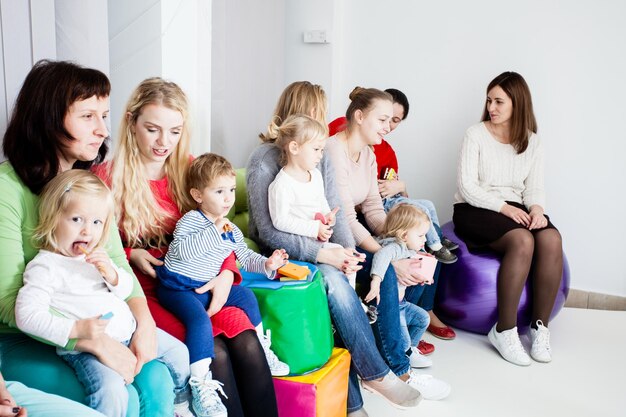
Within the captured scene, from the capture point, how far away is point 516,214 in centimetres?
331

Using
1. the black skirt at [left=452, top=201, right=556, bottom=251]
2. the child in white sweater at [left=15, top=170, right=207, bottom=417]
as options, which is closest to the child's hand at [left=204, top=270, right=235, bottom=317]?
the child in white sweater at [left=15, top=170, right=207, bottom=417]

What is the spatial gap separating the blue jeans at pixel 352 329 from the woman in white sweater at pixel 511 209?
101 centimetres

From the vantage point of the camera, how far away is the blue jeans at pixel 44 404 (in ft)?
4.32

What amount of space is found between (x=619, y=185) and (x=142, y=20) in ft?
9.69

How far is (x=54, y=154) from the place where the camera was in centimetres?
171

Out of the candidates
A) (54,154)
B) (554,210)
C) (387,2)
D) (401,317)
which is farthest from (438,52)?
(54,154)

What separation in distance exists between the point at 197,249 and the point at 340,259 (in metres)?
0.67

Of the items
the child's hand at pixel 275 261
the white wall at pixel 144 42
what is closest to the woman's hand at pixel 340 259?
the child's hand at pixel 275 261

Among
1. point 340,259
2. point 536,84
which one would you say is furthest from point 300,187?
point 536,84

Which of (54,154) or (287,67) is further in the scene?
(287,67)

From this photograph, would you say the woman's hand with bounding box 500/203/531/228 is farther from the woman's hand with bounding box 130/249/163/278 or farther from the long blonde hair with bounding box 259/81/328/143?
the woman's hand with bounding box 130/249/163/278

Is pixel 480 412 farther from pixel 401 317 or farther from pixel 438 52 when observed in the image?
pixel 438 52

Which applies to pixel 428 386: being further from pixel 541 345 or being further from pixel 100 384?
pixel 100 384

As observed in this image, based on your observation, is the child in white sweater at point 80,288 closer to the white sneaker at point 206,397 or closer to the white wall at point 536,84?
the white sneaker at point 206,397
